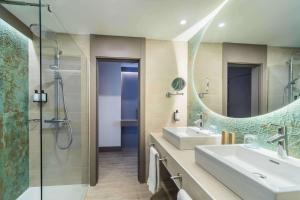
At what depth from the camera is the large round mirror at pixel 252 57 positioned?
1256 millimetres

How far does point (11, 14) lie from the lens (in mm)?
2109

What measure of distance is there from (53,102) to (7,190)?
1119mm

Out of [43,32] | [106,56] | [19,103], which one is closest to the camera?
[43,32]

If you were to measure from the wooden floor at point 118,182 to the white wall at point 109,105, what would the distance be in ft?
1.80

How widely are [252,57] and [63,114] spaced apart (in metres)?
2.31

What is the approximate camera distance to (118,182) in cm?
290

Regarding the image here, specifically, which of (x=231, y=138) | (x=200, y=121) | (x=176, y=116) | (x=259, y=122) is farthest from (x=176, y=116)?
(x=259, y=122)

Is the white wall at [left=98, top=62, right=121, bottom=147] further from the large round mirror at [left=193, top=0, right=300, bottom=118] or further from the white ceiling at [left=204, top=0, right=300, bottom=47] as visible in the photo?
the white ceiling at [left=204, top=0, right=300, bottom=47]

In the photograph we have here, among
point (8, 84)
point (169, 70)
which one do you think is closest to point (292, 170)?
point (169, 70)

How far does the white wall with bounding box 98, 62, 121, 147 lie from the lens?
4.43m

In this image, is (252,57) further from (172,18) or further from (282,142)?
(172,18)

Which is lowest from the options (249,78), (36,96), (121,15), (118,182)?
(118,182)

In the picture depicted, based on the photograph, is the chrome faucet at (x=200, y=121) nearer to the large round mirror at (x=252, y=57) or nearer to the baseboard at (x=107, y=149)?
the large round mirror at (x=252, y=57)

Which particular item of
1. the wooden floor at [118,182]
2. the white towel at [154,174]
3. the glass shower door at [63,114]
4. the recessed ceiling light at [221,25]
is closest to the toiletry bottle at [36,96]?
the glass shower door at [63,114]
